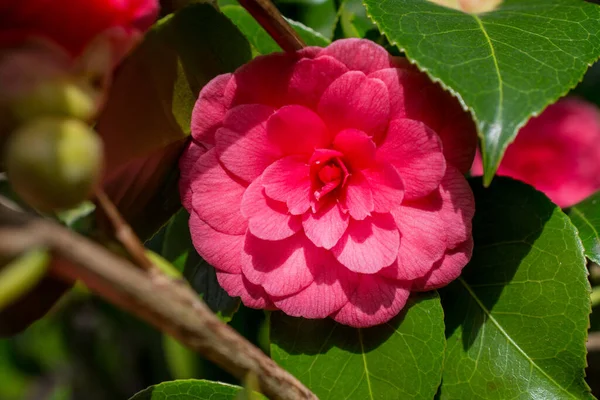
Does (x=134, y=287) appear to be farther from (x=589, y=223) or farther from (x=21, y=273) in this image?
(x=589, y=223)

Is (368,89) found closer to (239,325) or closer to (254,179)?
(254,179)

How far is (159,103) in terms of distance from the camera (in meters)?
0.56

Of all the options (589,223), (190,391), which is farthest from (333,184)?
(589,223)

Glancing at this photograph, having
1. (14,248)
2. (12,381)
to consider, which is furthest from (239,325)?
(12,381)

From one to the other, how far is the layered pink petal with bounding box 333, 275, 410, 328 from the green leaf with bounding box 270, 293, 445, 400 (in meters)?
0.03

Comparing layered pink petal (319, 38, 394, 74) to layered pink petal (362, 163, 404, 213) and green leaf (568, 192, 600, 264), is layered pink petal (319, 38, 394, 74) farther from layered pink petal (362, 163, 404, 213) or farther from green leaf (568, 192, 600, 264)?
green leaf (568, 192, 600, 264)

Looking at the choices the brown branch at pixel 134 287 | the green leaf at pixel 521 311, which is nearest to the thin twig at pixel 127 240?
the brown branch at pixel 134 287

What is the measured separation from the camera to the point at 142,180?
58cm

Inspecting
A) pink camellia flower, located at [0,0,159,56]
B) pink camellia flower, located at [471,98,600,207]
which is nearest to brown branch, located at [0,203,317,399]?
pink camellia flower, located at [0,0,159,56]

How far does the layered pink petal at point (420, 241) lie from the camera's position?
542 millimetres

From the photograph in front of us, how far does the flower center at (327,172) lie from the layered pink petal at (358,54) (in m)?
0.07

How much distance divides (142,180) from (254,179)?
0.30 feet

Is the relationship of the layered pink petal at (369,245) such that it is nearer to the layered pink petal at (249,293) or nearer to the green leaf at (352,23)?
the layered pink petal at (249,293)

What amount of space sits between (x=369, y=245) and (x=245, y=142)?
0.13 meters
